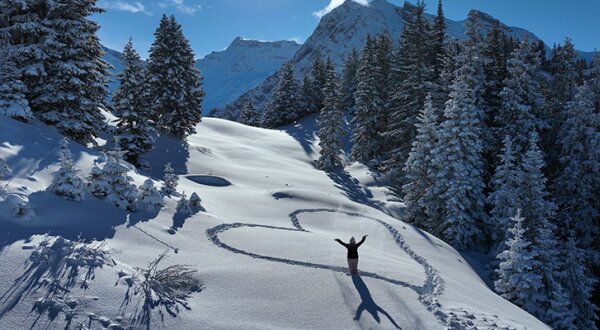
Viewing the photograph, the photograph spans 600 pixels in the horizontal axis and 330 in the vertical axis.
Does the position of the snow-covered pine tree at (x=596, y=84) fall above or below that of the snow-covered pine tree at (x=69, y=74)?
above

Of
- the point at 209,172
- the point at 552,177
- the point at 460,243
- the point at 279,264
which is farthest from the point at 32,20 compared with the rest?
the point at 552,177

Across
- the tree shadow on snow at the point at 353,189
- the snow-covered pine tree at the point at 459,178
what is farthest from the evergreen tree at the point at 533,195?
the tree shadow on snow at the point at 353,189

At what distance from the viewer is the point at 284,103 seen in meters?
67.7

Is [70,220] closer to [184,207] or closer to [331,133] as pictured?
[184,207]

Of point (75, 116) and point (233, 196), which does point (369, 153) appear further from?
point (75, 116)

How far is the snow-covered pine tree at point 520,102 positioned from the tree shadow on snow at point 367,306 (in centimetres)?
2099

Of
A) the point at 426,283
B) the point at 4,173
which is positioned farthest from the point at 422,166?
the point at 4,173

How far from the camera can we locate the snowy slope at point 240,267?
7734 mm

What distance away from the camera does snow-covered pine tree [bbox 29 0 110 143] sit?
22125mm

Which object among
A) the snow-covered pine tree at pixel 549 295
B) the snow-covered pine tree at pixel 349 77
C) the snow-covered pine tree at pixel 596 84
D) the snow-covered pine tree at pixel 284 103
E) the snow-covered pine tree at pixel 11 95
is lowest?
the snow-covered pine tree at pixel 549 295

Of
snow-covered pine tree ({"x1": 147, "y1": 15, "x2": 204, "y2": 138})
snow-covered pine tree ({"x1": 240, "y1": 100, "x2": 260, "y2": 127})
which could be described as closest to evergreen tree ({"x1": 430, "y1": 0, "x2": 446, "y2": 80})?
snow-covered pine tree ({"x1": 147, "y1": 15, "x2": 204, "y2": 138})

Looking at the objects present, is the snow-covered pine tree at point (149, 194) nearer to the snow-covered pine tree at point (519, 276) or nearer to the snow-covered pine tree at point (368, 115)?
the snow-covered pine tree at point (519, 276)

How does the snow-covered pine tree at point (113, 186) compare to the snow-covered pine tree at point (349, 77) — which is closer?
the snow-covered pine tree at point (113, 186)

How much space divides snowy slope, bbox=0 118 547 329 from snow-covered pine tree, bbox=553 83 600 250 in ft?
39.7
